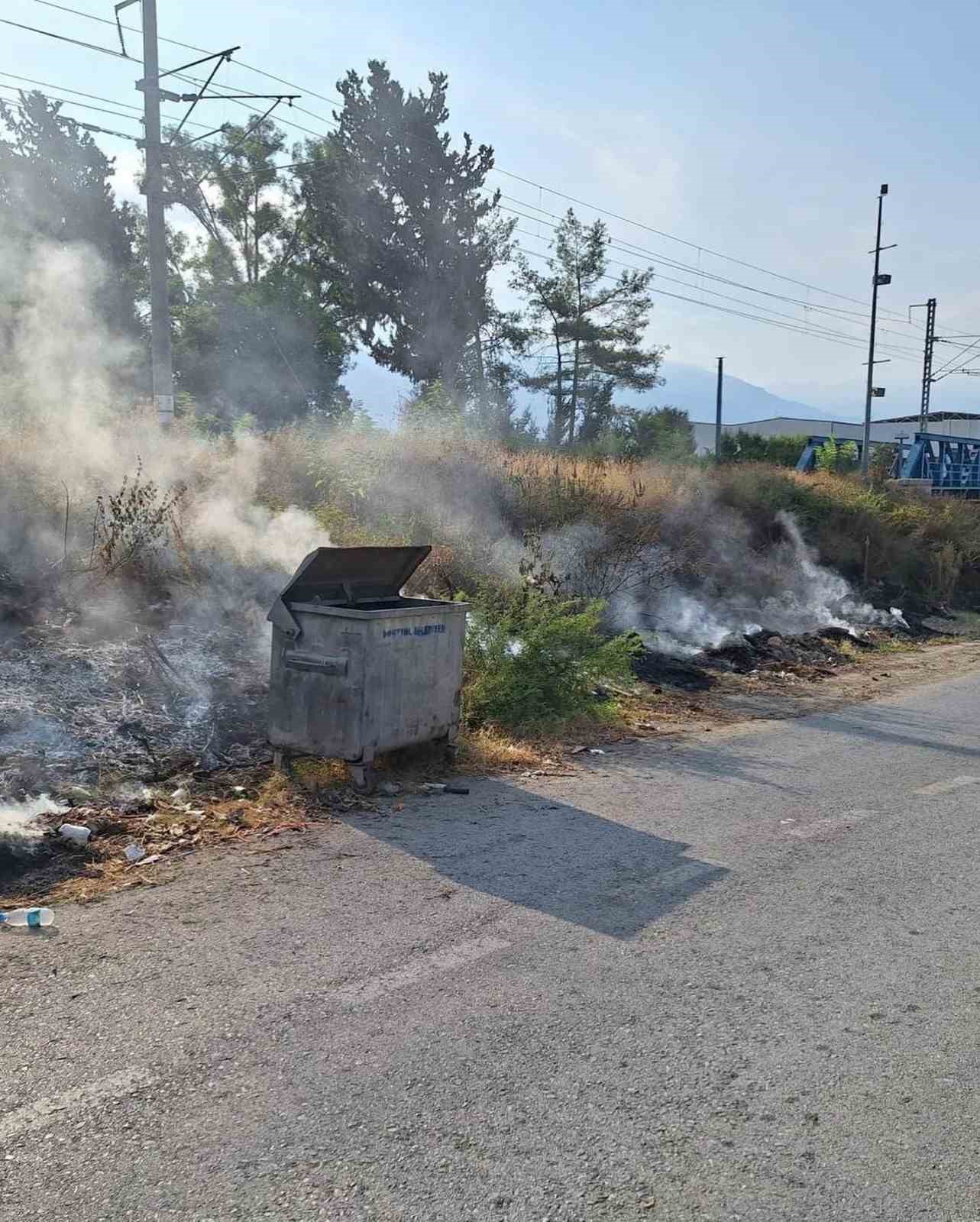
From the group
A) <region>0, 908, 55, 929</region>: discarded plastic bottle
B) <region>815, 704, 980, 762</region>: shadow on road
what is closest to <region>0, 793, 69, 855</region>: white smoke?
<region>0, 908, 55, 929</region>: discarded plastic bottle

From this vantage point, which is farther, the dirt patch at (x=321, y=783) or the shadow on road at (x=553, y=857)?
the dirt patch at (x=321, y=783)

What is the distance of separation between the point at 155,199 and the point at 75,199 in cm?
2436

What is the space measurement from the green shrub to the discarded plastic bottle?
157 inches

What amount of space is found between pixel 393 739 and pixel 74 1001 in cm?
279

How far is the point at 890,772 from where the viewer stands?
6898 mm

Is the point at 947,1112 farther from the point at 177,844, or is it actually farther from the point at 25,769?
the point at 25,769

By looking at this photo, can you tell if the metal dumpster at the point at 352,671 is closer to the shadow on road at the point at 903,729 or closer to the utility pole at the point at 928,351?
the shadow on road at the point at 903,729

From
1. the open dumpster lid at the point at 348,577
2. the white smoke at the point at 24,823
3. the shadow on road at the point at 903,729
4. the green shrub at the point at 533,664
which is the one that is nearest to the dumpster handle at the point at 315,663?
the open dumpster lid at the point at 348,577

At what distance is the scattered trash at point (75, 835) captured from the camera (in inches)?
189

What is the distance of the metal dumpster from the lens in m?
5.70

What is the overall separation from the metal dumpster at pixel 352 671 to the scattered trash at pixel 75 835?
1.35 m

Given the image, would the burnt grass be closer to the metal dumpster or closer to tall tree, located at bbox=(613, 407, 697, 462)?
the metal dumpster

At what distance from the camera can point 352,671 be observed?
570cm

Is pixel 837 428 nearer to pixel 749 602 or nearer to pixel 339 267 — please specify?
pixel 339 267
